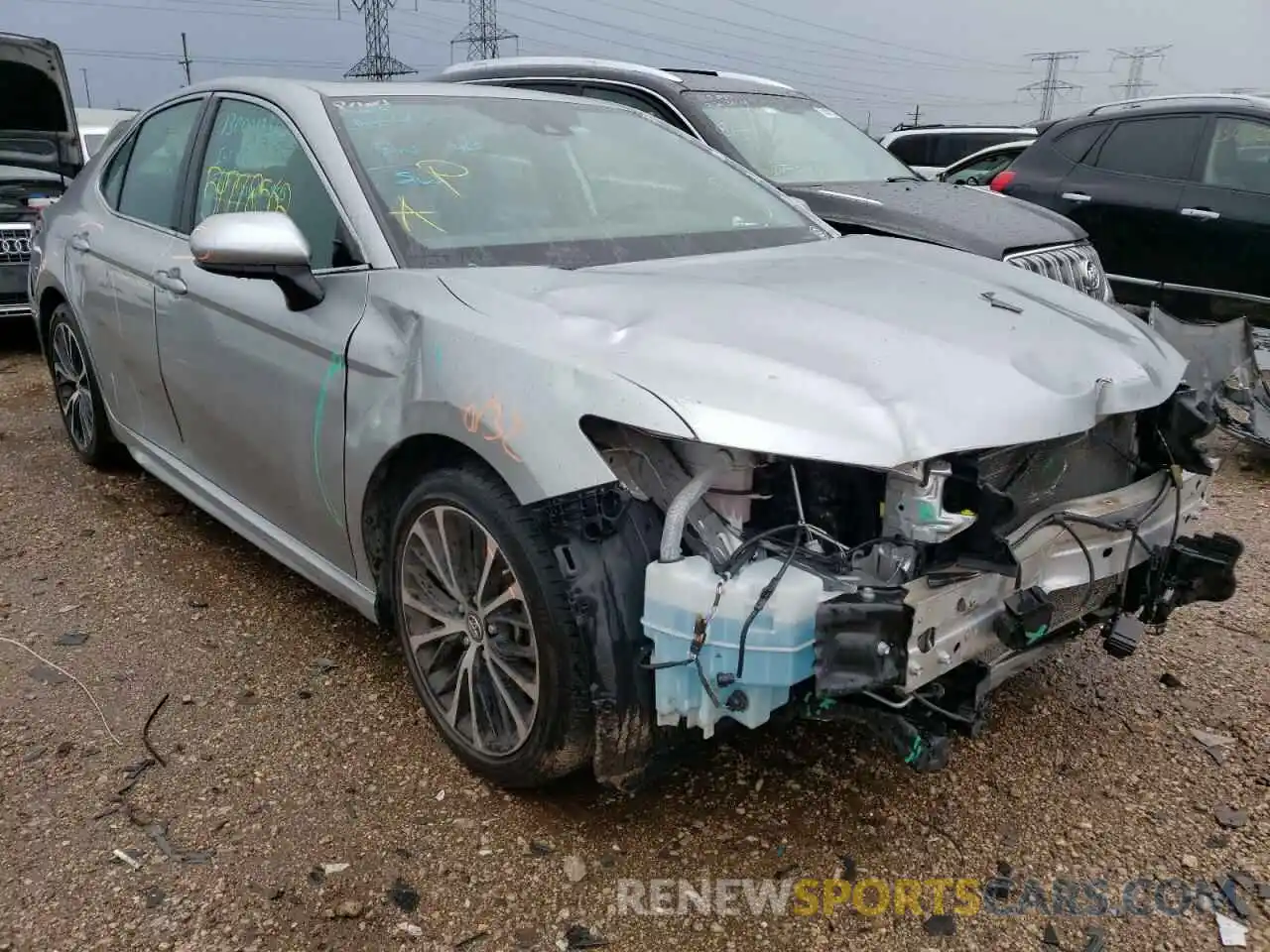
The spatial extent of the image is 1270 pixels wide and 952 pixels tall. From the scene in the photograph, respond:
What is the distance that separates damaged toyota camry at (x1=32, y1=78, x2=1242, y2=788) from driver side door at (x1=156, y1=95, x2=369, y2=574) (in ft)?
0.04

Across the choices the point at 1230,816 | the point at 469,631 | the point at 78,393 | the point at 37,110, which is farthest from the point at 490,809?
the point at 37,110

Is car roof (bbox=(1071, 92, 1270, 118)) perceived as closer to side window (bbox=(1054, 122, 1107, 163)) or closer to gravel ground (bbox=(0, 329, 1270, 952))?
side window (bbox=(1054, 122, 1107, 163))

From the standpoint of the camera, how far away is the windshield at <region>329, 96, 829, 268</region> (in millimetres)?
2730

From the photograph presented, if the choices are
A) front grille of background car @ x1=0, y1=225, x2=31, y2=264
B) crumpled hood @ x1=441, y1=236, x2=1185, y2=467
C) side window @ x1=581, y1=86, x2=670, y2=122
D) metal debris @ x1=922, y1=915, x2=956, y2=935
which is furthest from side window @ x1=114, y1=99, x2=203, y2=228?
front grille of background car @ x1=0, y1=225, x2=31, y2=264

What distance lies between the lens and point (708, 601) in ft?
6.44

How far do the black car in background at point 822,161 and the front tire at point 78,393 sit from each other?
3.04m

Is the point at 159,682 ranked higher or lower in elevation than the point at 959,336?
lower

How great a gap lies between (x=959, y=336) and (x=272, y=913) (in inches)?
77.7

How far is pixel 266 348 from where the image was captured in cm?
291

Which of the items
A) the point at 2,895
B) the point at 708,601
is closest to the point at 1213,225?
the point at 708,601

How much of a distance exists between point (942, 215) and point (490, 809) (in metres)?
3.95

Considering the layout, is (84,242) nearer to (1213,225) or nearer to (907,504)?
(907,504)

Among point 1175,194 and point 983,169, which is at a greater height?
point 1175,194

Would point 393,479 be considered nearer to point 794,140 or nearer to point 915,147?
point 794,140
